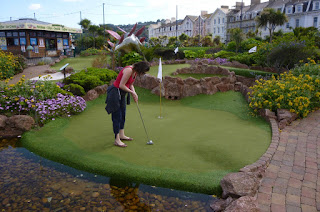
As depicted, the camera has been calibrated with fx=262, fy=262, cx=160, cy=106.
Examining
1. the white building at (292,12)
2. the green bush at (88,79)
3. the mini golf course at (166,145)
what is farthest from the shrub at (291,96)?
the white building at (292,12)

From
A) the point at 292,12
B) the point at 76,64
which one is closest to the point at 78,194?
the point at 76,64

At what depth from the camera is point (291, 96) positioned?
265 inches

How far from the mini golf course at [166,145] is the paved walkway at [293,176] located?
0.39 meters

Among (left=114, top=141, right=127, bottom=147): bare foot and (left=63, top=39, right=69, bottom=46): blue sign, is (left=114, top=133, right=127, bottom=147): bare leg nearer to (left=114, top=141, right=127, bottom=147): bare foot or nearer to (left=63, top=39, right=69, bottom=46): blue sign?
(left=114, top=141, right=127, bottom=147): bare foot

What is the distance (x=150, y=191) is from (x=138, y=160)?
0.79 meters

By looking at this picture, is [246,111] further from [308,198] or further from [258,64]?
[258,64]

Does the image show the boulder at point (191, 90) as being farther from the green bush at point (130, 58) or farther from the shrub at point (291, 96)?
the green bush at point (130, 58)

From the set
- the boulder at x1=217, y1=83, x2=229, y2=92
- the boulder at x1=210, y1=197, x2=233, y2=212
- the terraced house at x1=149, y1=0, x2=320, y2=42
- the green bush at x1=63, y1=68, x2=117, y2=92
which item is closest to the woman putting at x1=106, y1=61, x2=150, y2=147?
the boulder at x1=210, y1=197, x2=233, y2=212

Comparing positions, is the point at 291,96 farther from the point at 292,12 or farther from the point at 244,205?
the point at 292,12

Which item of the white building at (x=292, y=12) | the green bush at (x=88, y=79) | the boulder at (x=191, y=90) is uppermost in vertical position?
the white building at (x=292, y=12)

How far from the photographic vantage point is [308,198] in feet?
10.8

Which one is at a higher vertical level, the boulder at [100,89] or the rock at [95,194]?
the boulder at [100,89]

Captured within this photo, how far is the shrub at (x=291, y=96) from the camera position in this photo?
6.47 m

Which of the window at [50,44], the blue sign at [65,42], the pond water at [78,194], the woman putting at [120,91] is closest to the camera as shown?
the pond water at [78,194]
